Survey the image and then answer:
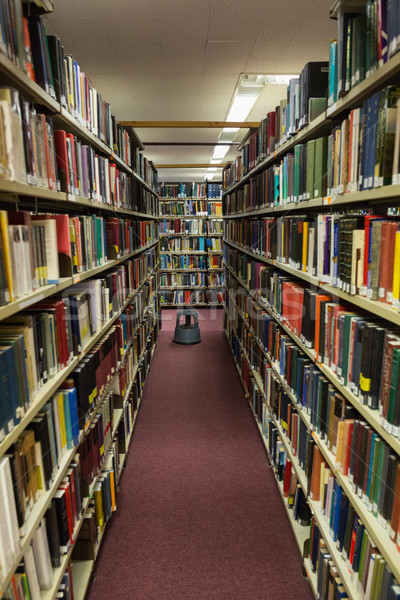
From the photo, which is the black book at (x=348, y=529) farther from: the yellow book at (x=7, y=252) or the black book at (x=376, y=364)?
the yellow book at (x=7, y=252)

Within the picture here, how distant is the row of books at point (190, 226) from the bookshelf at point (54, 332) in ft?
16.9

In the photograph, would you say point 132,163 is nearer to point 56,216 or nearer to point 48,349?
point 56,216

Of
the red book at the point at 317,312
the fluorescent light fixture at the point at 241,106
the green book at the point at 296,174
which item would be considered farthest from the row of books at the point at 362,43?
the fluorescent light fixture at the point at 241,106

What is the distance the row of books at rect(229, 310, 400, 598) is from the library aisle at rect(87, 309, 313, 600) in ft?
0.75

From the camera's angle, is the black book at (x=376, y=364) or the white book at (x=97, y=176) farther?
the white book at (x=97, y=176)

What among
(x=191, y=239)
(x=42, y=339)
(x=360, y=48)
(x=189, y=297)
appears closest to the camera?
(x=360, y=48)

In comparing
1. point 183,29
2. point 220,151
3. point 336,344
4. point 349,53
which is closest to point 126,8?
point 183,29

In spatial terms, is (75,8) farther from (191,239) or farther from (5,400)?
(191,239)

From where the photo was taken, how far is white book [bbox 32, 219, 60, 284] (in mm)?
1455

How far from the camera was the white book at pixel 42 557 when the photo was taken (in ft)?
4.27

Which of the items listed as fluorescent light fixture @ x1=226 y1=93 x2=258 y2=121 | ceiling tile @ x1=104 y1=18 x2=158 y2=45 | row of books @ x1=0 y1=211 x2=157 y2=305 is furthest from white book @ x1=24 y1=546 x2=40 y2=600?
fluorescent light fixture @ x1=226 y1=93 x2=258 y2=121

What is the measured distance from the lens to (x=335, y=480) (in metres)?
1.58

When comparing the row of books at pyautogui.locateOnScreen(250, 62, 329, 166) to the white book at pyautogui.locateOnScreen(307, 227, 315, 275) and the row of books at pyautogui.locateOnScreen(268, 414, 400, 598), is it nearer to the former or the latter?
the white book at pyautogui.locateOnScreen(307, 227, 315, 275)

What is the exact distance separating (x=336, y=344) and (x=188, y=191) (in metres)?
6.80
